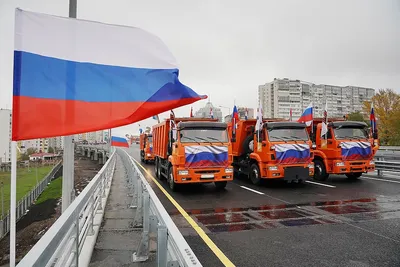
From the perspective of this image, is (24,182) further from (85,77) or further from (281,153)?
(85,77)

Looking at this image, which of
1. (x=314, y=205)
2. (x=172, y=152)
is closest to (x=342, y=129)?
(x=314, y=205)

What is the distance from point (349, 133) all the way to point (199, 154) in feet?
23.6

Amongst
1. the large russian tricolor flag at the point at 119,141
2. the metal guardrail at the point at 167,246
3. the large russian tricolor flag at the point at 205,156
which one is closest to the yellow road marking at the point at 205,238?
the metal guardrail at the point at 167,246

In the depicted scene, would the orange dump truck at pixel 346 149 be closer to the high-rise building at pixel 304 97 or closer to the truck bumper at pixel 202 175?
the truck bumper at pixel 202 175

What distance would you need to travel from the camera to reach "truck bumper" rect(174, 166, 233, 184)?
10652 millimetres

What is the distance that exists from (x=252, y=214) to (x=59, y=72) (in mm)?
5938

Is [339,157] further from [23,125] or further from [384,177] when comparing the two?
[23,125]

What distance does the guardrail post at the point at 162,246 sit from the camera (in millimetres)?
2936

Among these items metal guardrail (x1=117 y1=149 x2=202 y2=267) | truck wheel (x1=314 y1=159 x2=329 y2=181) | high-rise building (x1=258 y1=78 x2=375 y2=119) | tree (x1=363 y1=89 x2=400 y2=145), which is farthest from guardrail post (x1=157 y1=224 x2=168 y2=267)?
high-rise building (x1=258 y1=78 x2=375 y2=119)

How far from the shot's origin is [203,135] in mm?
11328

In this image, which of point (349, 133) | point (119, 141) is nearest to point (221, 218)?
point (349, 133)

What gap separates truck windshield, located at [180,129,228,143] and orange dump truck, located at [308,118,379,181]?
5.13 meters

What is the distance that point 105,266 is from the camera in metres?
4.21

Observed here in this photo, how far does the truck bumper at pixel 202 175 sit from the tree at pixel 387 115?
1484 inches
